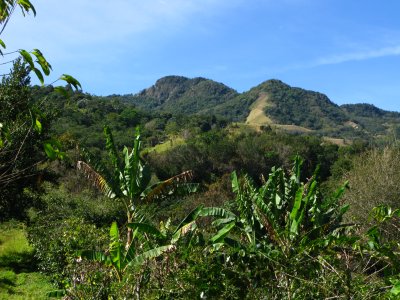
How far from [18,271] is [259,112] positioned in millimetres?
147761

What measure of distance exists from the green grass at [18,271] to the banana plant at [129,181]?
3.51m

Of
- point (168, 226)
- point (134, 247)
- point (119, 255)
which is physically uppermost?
point (134, 247)

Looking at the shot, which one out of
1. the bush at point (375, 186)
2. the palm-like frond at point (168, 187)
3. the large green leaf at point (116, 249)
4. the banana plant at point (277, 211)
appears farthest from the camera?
the bush at point (375, 186)

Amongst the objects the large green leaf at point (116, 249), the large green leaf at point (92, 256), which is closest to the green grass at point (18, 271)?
the large green leaf at point (92, 256)

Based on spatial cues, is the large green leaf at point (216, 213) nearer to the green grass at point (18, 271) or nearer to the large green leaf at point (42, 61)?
the green grass at point (18, 271)

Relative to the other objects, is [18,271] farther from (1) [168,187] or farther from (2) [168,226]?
(1) [168,187]

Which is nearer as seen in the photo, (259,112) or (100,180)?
(100,180)

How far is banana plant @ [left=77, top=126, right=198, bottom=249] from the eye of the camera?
11.0m

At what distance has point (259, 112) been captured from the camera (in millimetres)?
158875

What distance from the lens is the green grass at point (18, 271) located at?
473 inches

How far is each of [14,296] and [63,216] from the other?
8.38 m

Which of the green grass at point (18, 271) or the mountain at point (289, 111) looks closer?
the green grass at point (18, 271)

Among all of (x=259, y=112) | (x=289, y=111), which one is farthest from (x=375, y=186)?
(x=289, y=111)

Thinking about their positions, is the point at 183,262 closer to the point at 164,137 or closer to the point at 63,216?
the point at 63,216
